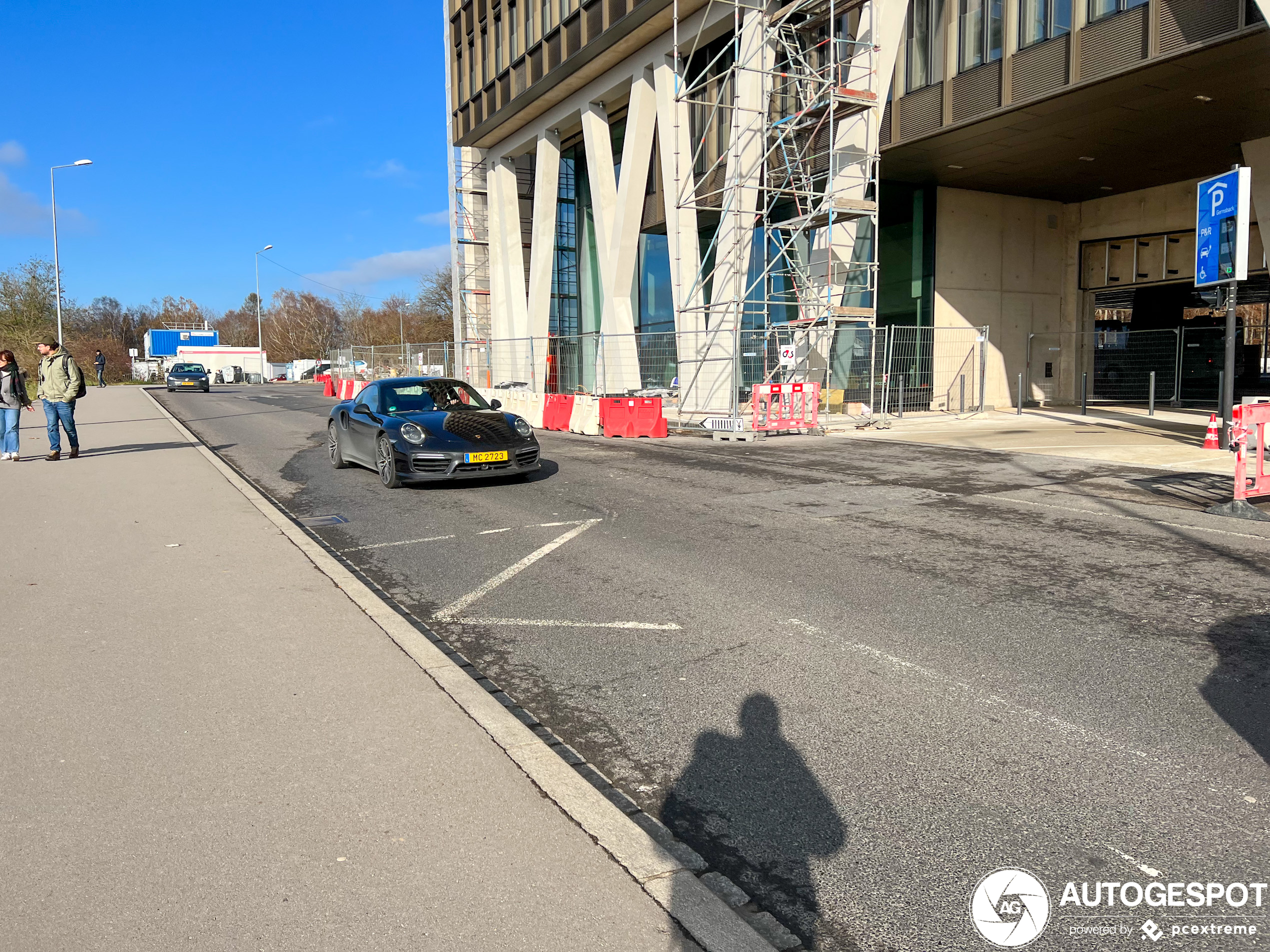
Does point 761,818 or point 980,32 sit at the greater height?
point 980,32

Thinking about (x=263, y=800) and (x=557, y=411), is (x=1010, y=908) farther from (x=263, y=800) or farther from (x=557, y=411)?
(x=557, y=411)

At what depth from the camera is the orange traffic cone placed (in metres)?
14.3

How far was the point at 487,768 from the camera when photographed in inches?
138

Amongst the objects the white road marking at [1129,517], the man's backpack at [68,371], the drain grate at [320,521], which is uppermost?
the man's backpack at [68,371]

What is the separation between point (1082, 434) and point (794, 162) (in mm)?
9807

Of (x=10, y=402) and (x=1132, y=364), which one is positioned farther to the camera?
(x=1132, y=364)

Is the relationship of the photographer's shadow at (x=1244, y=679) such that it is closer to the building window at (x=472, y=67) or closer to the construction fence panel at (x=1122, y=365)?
the construction fence panel at (x=1122, y=365)

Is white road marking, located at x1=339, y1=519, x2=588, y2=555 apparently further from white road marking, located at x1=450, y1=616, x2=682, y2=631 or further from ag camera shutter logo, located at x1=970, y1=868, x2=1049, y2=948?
ag camera shutter logo, located at x1=970, y1=868, x2=1049, y2=948

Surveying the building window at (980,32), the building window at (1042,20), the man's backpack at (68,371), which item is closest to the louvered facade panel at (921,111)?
the building window at (980,32)

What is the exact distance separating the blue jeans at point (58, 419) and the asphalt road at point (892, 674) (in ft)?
20.0

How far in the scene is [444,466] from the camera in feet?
35.0

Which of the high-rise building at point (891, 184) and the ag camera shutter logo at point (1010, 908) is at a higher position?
the high-rise building at point (891, 184)

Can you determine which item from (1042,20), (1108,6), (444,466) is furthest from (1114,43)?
(444,466)

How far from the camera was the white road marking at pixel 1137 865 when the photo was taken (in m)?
2.78
